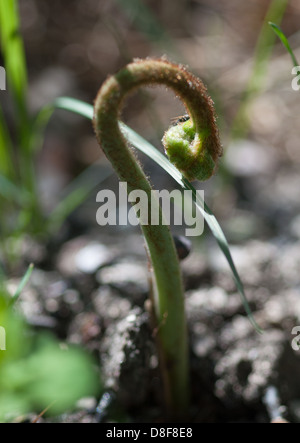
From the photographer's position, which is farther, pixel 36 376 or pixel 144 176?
pixel 36 376

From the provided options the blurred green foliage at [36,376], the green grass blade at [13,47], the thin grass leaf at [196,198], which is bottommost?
the blurred green foliage at [36,376]

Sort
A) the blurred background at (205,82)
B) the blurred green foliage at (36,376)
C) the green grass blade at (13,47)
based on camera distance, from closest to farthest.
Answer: the blurred green foliage at (36,376) → the green grass blade at (13,47) → the blurred background at (205,82)

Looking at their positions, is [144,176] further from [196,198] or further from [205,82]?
[205,82]

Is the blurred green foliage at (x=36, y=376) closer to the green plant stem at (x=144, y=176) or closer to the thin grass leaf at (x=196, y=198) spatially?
the green plant stem at (x=144, y=176)

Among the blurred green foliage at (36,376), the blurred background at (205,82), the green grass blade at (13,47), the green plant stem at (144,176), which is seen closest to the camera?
the green plant stem at (144,176)

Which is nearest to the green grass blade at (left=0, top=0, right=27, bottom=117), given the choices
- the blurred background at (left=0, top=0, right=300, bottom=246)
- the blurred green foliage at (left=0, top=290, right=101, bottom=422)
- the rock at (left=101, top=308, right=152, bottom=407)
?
the blurred background at (left=0, top=0, right=300, bottom=246)

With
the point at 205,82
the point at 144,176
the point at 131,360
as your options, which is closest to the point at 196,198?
the point at 144,176

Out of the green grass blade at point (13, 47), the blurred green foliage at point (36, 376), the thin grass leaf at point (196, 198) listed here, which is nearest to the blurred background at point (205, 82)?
the green grass blade at point (13, 47)
